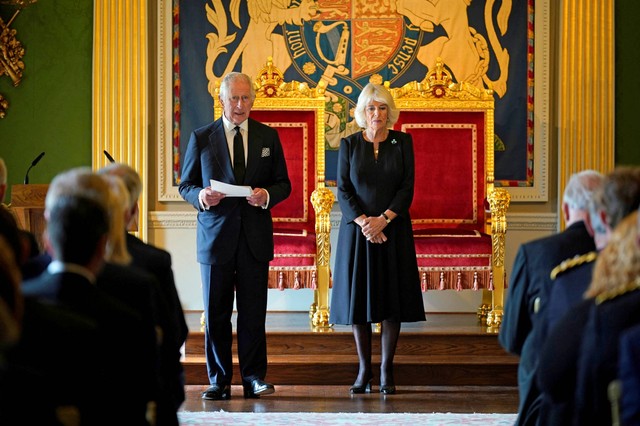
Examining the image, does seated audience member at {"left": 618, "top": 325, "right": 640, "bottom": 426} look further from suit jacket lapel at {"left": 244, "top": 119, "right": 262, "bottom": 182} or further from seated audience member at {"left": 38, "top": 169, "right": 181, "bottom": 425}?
suit jacket lapel at {"left": 244, "top": 119, "right": 262, "bottom": 182}

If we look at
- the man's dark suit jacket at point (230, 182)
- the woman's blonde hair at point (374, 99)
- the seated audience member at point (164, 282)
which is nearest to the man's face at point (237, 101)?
the man's dark suit jacket at point (230, 182)

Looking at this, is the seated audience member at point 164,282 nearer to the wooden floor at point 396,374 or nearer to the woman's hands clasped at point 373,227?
the wooden floor at point 396,374

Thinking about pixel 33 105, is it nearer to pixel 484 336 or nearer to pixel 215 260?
pixel 215 260

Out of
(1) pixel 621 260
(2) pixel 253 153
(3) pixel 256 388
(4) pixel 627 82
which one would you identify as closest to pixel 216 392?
(3) pixel 256 388

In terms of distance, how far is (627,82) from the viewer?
7.90 metres

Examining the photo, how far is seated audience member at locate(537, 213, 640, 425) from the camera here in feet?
7.46

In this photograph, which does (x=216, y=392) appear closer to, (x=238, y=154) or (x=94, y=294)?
(x=238, y=154)

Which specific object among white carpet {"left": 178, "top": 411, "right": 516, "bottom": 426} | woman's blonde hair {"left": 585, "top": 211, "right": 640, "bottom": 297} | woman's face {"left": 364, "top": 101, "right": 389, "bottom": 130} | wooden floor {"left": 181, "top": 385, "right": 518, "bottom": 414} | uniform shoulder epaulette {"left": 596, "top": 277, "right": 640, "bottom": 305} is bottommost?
wooden floor {"left": 181, "top": 385, "right": 518, "bottom": 414}

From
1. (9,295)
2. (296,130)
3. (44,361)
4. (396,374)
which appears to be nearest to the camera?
(9,295)

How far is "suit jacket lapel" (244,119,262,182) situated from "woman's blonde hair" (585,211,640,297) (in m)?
3.42

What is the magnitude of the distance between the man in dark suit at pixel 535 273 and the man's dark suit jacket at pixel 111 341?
147 centimetres

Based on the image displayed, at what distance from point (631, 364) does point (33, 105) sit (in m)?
6.85

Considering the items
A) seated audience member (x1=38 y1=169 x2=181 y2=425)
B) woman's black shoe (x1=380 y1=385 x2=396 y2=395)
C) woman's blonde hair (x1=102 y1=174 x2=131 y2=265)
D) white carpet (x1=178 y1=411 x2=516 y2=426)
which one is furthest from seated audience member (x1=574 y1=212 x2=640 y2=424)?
woman's black shoe (x1=380 y1=385 x2=396 y2=395)

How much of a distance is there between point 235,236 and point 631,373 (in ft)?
12.0
